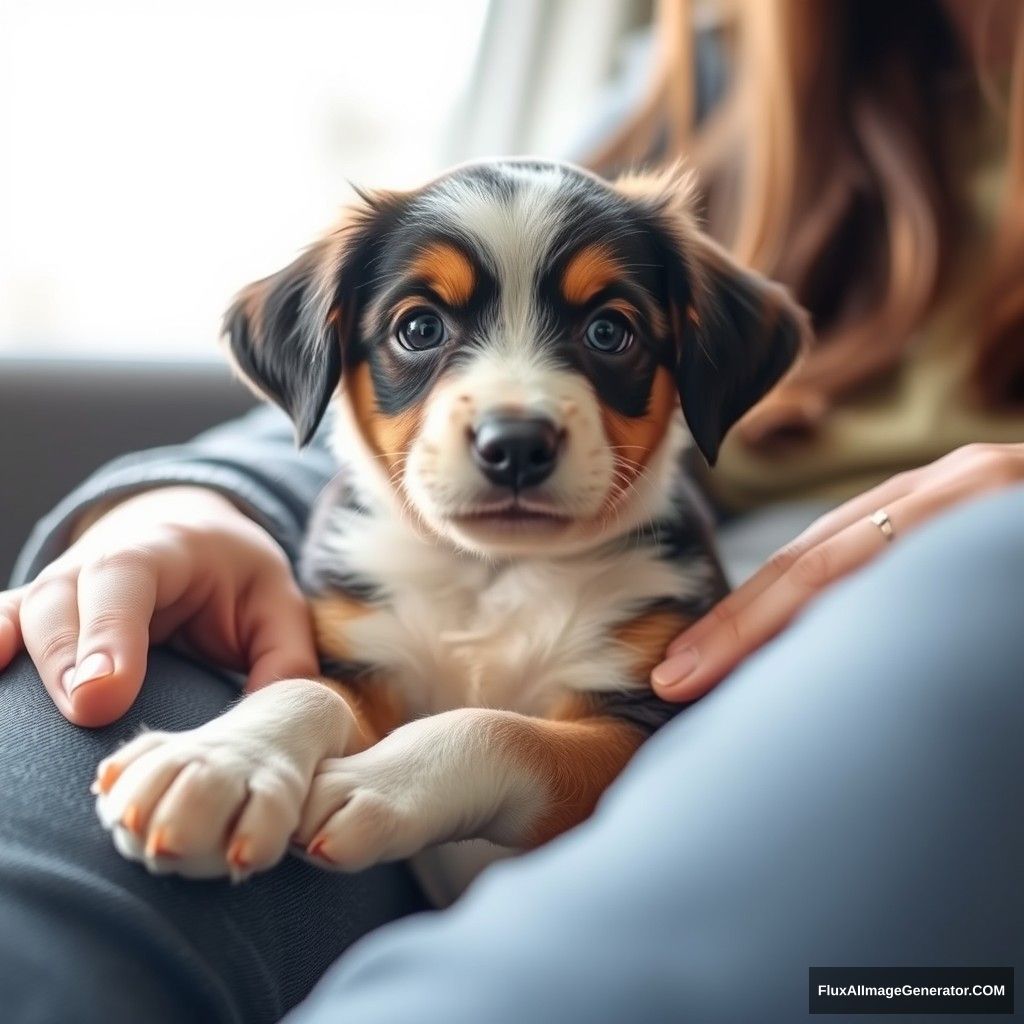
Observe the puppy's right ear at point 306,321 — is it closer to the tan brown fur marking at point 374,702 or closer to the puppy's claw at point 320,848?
the tan brown fur marking at point 374,702

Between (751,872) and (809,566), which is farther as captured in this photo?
(809,566)

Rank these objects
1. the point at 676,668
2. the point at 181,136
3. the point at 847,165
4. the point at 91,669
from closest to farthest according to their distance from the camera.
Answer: the point at 91,669 < the point at 676,668 < the point at 847,165 < the point at 181,136

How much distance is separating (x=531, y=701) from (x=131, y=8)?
225cm

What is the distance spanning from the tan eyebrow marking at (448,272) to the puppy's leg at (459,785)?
531 mm

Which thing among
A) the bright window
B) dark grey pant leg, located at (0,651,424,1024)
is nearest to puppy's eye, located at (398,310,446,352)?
dark grey pant leg, located at (0,651,424,1024)

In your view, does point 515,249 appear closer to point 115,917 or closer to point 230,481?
point 230,481

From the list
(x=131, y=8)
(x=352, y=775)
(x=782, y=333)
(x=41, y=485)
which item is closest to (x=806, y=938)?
(x=352, y=775)

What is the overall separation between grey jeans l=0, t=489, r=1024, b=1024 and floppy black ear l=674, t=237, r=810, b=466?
62 cm

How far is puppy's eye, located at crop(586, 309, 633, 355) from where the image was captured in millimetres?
1475

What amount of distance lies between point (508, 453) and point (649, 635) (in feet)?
1.10

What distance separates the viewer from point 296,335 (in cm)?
158

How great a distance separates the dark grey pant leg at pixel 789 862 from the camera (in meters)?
0.72

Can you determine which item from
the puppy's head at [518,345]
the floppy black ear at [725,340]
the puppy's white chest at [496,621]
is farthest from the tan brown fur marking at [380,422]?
the floppy black ear at [725,340]

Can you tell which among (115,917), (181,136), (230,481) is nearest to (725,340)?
(230,481)
